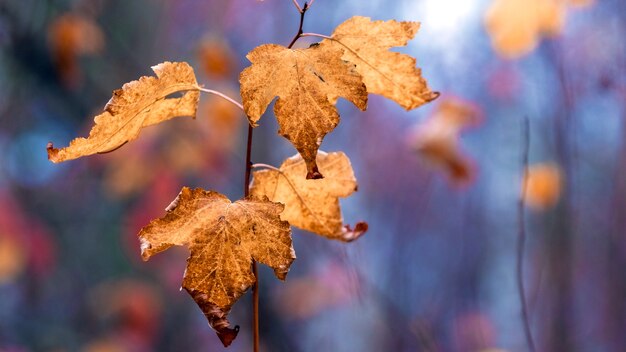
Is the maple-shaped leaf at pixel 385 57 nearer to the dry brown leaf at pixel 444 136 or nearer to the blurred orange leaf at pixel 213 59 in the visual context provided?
the dry brown leaf at pixel 444 136

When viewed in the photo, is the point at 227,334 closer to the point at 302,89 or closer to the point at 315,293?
the point at 302,89

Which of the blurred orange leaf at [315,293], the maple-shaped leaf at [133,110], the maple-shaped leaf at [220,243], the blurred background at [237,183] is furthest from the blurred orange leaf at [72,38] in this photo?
the maple-shaped leaf at [220,243]

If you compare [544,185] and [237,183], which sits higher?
[237,183]

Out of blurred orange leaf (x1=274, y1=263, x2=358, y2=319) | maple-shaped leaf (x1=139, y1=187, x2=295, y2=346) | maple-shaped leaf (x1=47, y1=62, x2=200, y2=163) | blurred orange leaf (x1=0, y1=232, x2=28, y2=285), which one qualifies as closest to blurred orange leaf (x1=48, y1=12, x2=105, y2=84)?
blurred orange leaf (x1=0, y1=232, x2=28, y2=285)

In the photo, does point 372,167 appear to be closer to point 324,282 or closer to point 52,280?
point 324,282

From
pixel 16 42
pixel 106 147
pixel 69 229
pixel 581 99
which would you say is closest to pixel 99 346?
pixel 69 229

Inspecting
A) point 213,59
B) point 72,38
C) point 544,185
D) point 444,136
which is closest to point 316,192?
point 444,136

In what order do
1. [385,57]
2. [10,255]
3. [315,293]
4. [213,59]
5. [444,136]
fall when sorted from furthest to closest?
[315,293]
[10,255]
[213,59]
[444,136]
[385,57]

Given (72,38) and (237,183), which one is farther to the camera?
(237,183)
